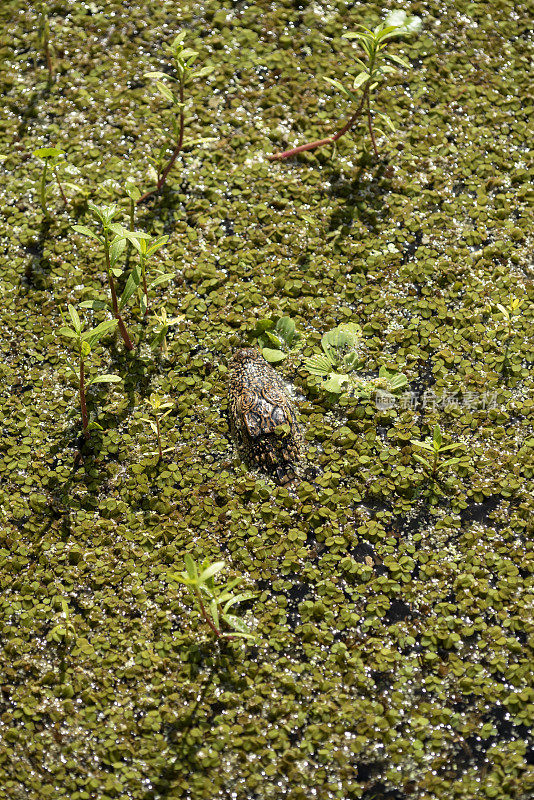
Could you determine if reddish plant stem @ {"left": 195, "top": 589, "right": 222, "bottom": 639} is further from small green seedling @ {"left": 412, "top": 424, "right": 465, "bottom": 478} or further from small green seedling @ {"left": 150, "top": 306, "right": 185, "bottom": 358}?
small green seedling @ {"left": 150, "top": 306, "right": 185, "bottom": 358}

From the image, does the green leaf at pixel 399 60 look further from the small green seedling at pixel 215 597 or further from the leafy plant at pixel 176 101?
the small green seedling at pixel 215 597

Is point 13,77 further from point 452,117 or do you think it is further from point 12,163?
point 452,117

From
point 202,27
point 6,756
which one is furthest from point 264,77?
point 6,756

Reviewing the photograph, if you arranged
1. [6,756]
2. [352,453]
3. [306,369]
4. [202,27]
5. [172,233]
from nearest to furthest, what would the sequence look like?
[6,756], [352,453], [306,369], [172,233], [202,27]

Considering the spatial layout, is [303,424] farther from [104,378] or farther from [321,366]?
[104,378]

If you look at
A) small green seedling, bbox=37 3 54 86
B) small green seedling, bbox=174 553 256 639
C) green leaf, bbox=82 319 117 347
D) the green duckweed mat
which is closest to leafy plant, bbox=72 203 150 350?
green leaf, bbox=82 319 117 347

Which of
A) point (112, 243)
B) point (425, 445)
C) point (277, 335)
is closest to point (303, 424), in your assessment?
point (277, 335)

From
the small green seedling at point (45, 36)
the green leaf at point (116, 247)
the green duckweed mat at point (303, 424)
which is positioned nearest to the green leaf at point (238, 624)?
the green duckweed mat at point (303, 424)
